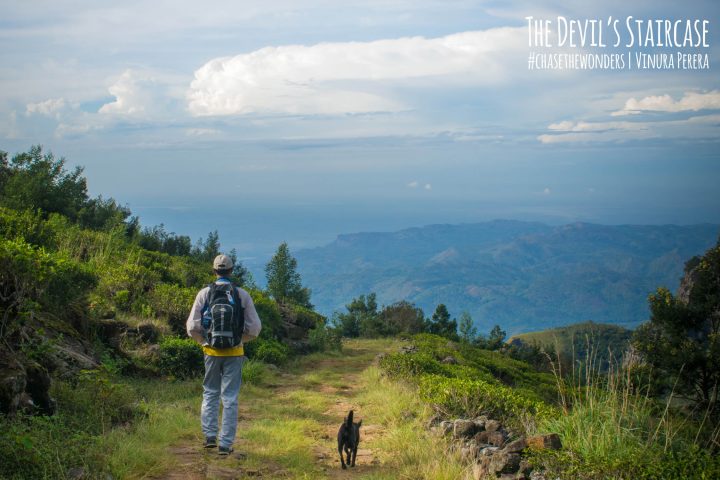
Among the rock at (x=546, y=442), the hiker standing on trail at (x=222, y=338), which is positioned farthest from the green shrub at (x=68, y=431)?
the rock at (x=546, y=442)

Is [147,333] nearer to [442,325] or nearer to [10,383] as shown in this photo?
[10,383]

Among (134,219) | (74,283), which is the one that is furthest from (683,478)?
(134,219)

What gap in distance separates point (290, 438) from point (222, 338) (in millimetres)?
2041

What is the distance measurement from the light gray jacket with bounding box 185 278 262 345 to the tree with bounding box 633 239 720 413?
636 inches

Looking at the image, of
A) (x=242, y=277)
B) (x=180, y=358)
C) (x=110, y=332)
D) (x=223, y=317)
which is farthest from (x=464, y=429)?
(x=242, y=277)

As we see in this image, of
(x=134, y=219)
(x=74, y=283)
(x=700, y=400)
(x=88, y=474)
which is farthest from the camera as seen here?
(x=134, y=219)

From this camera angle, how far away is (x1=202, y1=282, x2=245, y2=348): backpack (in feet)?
24.9

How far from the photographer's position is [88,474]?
19.6 feet

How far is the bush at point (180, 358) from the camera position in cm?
1267

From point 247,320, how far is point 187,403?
3.30 metres

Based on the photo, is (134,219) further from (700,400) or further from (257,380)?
(700,400)

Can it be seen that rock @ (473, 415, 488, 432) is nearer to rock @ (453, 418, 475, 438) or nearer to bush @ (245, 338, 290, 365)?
rock @ (453, 418, 475, 438)

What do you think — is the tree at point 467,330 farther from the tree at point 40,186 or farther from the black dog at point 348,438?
the black dog at point 348,438

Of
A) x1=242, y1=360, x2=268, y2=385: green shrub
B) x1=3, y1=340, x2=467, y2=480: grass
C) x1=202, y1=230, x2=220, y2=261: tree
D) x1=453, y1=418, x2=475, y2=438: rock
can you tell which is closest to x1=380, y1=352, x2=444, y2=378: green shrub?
x1=3, y1=340, x2=467, y2=480: grass
